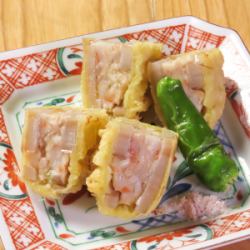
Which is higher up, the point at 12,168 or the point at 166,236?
the point at 12,168

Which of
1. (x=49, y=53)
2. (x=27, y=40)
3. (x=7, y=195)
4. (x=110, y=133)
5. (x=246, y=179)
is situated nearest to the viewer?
(x=110, y=133)

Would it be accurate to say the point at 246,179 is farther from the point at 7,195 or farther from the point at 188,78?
the point at 7,195

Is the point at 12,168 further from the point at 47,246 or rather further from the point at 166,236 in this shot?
the point at 166,236

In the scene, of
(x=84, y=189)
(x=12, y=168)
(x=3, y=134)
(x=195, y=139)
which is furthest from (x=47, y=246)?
(x=195, y=139)

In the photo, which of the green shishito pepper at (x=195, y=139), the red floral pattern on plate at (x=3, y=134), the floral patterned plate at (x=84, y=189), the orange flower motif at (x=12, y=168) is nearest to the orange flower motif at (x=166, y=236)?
the floral patterned plate at (x=84, y=189)

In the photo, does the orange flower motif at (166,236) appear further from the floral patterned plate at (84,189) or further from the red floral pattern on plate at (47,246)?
the red floral pattern on plate at (47,246)

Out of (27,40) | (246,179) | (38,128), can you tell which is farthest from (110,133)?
(27,40)
